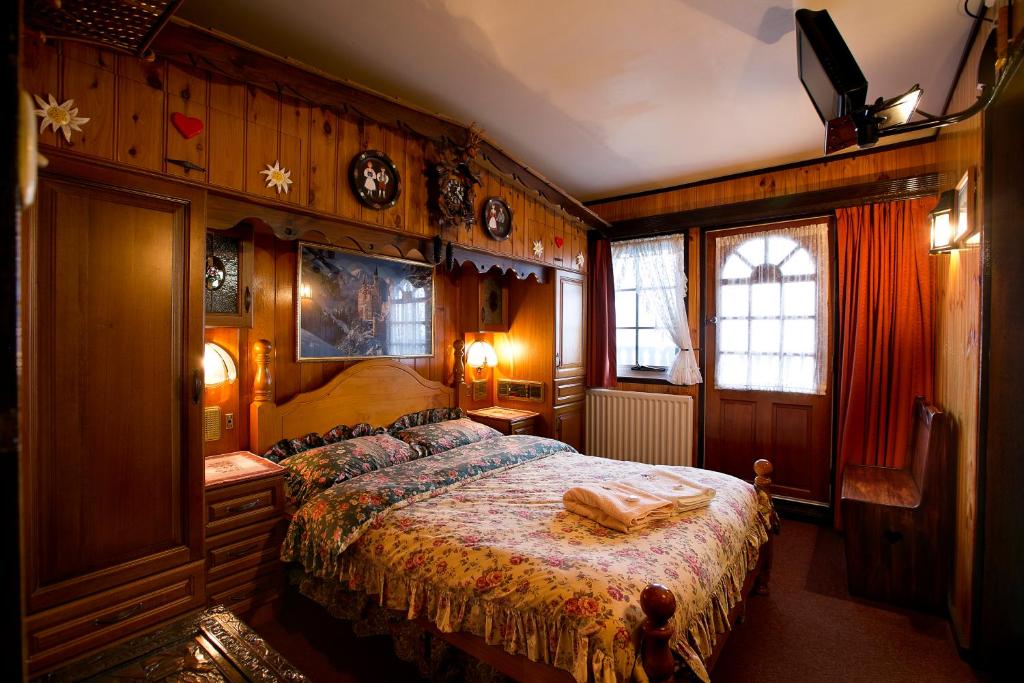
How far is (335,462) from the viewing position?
8.28 ft

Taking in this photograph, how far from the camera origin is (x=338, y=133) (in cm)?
255

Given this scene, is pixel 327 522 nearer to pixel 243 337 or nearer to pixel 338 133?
pixel 243 337

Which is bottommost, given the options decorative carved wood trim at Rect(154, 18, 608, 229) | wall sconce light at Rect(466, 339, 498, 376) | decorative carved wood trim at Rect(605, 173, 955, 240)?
wall sconce light at Rect(466, 339, 498, 376)

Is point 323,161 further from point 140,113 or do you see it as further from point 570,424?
point 570,424

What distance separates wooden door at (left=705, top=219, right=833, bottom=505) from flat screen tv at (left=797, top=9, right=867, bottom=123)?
6.76ft

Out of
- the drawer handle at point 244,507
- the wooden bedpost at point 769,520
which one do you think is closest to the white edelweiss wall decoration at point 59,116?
the drawer handle at point 244,507

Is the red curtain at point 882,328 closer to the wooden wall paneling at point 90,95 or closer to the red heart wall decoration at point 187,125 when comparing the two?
the red heart wall decoration at point 187,125

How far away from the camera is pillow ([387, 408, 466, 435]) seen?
3.37 metres

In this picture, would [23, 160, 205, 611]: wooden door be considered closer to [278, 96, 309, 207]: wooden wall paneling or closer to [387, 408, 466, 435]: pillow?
[278, 96, 309, 207]: wooden wall paneling

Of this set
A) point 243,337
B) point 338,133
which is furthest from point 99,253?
point 338,133

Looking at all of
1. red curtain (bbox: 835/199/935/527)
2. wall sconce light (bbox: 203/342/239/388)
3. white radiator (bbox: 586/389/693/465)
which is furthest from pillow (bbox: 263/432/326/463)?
red curtain (bbox: 835/199/935/527)

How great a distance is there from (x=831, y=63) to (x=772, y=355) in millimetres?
2534

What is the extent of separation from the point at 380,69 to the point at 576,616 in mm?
2774

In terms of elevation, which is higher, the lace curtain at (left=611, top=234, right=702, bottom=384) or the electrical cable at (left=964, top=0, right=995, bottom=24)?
the electrical cable at (left=964, top=0, right=995, bottom=24)
